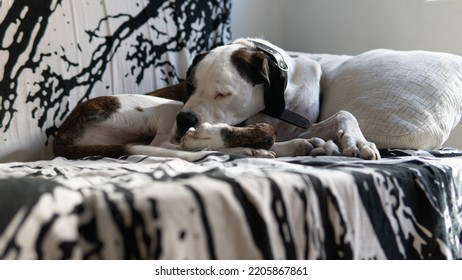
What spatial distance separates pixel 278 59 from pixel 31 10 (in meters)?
0.99

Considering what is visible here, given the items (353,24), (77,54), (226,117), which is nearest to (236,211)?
(226,117)

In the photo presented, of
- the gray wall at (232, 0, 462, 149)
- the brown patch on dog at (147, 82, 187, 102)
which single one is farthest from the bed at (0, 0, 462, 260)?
the gray wall at (232, 0, 462, 149)

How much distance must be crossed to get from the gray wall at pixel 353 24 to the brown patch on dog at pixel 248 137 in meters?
1.23

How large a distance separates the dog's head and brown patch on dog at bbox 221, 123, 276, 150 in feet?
0.54

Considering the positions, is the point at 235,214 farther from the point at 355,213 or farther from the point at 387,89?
the point at 387,89

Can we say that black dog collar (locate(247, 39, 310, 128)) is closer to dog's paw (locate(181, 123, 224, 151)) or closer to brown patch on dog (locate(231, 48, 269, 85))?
brown patch on dog (locate(231, 48, 269, 85))

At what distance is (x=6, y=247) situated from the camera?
0.72m

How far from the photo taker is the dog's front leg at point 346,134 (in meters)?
1.29

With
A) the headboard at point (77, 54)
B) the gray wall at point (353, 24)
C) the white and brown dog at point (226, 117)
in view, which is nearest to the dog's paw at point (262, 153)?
the white and brown dog at point (226, 117)

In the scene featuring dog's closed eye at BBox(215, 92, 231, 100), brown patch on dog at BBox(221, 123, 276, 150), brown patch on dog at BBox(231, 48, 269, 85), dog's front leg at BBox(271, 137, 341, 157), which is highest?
brown patch on dog at BBox(231, 48, 269, 85)

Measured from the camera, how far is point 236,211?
0.84 meters

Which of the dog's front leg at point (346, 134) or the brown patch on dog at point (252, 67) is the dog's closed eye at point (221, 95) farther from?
the dog's front leg at point (346, 134)

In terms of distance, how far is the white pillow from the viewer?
145 centimetres
